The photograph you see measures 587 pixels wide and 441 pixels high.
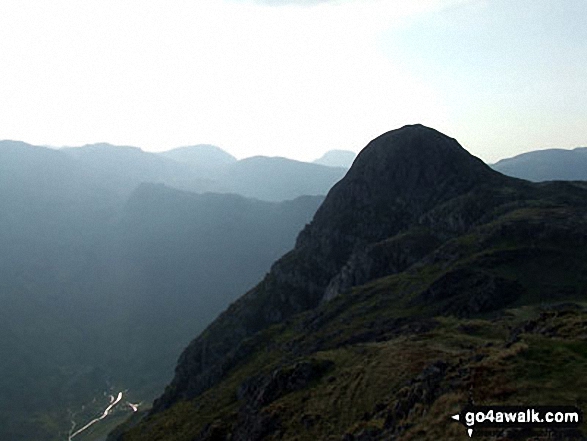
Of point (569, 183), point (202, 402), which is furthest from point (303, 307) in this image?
point (569, 183)

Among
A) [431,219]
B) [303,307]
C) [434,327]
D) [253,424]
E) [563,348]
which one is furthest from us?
[303,307]

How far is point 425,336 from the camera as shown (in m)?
74.4

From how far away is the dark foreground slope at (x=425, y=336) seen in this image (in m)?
45.2

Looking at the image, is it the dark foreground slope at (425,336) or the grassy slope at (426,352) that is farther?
the dark foreground slope at (425,336)

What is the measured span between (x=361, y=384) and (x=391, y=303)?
58.5 metres

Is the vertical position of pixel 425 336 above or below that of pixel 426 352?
below

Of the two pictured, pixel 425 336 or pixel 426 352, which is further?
pixel 425 336

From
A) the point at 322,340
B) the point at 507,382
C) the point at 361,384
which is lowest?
the point at 322,340

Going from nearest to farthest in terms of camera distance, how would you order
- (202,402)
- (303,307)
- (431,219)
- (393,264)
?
1. (202,402)
2. (393,264)
3. (431,219)
4. (303,307)

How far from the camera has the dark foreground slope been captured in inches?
1778

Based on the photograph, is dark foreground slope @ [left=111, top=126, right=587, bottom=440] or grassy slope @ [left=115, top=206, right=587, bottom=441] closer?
grassy slope @ [left=115, top=206, right=587, bottom=441]

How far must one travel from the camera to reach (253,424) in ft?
232

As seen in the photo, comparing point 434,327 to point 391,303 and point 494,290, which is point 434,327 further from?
point 391,303

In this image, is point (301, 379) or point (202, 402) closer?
point (301, 379)
